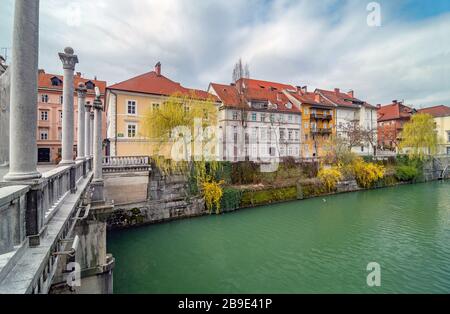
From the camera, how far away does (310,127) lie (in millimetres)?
31578

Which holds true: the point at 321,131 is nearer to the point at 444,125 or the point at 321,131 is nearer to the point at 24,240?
the point at 444,125

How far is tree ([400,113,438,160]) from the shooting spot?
30.1m

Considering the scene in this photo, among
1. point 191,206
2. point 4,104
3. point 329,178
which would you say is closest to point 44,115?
point 191,206

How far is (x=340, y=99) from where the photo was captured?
36.4 metres

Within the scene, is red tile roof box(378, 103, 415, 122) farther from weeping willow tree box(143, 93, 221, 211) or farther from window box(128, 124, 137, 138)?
window box(128, 124, 137, 138)

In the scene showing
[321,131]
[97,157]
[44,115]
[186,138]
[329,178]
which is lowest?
[329,178]

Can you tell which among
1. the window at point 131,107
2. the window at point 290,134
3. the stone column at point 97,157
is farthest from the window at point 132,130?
the window at point 290,134

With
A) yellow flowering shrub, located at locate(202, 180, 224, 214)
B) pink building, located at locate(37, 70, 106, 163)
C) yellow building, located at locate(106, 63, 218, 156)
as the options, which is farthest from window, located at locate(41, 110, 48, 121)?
yellow flowering shrub, located at locate(202, 180, 224, 214)

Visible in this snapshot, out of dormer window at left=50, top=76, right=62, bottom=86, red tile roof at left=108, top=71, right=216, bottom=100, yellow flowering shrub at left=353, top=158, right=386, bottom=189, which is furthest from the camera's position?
dormer window at left=50, top=76, right=62, bottom=86

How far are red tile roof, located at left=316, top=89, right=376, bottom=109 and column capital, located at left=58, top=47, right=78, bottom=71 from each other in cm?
3555

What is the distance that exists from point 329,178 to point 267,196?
7.64 metres

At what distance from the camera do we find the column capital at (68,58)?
5234 mm
